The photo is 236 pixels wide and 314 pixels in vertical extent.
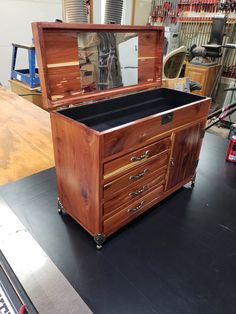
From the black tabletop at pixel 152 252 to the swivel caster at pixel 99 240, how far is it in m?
0.02

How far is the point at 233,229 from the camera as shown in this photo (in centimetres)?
99

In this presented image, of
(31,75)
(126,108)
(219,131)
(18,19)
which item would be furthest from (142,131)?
(18,19)

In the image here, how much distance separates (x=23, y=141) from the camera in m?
1.52

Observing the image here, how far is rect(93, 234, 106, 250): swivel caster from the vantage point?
2.84 ft

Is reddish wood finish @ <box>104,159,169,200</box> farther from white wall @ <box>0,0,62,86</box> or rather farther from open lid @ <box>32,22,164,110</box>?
white wall @ <box>0,0,62,86</box>

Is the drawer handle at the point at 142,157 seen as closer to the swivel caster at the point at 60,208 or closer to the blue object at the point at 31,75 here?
the swivel caster at the point at 60,208

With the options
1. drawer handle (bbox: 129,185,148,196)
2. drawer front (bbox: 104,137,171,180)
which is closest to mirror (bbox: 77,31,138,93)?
drawer front (bbox: 104,137,171,180)

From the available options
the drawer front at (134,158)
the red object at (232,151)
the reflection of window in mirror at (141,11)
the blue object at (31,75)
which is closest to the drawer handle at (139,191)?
the drawer front at (134,158)

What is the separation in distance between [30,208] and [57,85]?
0.55 m

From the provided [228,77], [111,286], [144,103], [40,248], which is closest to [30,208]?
[40,248]

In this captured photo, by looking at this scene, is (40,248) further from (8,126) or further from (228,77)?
(228,77)

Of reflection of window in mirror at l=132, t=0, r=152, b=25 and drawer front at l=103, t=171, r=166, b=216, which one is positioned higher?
reflection of window in mirror at l=132, t=0, r=152, b=25

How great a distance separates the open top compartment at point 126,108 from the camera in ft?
3.27

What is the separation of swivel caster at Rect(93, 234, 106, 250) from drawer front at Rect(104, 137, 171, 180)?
0.79 ft
